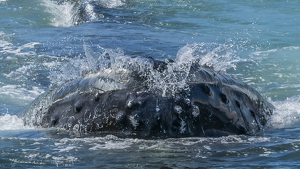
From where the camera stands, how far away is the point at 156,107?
11.7 feet

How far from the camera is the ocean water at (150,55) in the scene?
3393 mm

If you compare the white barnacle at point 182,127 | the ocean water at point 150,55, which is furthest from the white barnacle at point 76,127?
the white barnacle at point 182,127

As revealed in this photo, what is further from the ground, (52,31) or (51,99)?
(52,31)

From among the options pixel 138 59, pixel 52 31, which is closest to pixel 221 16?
pixel 52 31

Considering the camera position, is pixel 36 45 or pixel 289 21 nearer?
pixel 36 45

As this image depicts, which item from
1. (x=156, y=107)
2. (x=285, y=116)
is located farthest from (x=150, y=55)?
(x=156, y=107)

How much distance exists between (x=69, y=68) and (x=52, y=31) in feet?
25.9

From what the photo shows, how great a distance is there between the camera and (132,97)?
143 inches

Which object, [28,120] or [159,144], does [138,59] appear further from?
[28,120]

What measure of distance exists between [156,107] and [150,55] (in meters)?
5.33

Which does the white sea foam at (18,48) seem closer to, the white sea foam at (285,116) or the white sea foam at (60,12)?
the white sea foam at (60,12)

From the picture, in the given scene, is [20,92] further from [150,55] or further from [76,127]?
[76,127]

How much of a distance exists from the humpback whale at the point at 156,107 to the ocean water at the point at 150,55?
0.10 metres

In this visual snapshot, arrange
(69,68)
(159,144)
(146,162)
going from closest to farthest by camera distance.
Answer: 1. (146,162)
2. (159,144)
3. (69,68)
